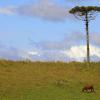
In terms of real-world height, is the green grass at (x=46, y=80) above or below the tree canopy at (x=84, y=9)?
below

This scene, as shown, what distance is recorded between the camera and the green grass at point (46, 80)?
30281 mm

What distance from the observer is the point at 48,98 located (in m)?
28.7

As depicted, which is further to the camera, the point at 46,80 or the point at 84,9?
the point at 84,9

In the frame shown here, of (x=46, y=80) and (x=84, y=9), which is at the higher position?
(x=84, y=9)

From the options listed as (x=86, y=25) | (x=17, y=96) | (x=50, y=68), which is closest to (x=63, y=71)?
(x=50, y=68)

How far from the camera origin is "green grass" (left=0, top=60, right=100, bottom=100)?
99.3 feet

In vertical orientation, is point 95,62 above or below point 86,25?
below

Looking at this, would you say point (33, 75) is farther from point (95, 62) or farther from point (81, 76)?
point (95, 62)

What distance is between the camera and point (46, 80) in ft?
126

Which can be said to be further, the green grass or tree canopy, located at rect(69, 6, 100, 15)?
tree canopy, located at rect(69, 6, 100, 15)

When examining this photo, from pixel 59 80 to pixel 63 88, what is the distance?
3.74 metres

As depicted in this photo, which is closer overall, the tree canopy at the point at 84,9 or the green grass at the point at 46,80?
the green grass at the point at 46,80

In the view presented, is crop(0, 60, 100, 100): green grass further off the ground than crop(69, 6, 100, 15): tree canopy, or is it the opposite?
crop(69, 6, 100, 15): tree canopy

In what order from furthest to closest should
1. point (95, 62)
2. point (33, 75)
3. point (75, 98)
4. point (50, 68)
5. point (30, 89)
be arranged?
point (95, 62)
point (50, 68)
point (33, 75)
point (30, 89)
point (75, 98)
